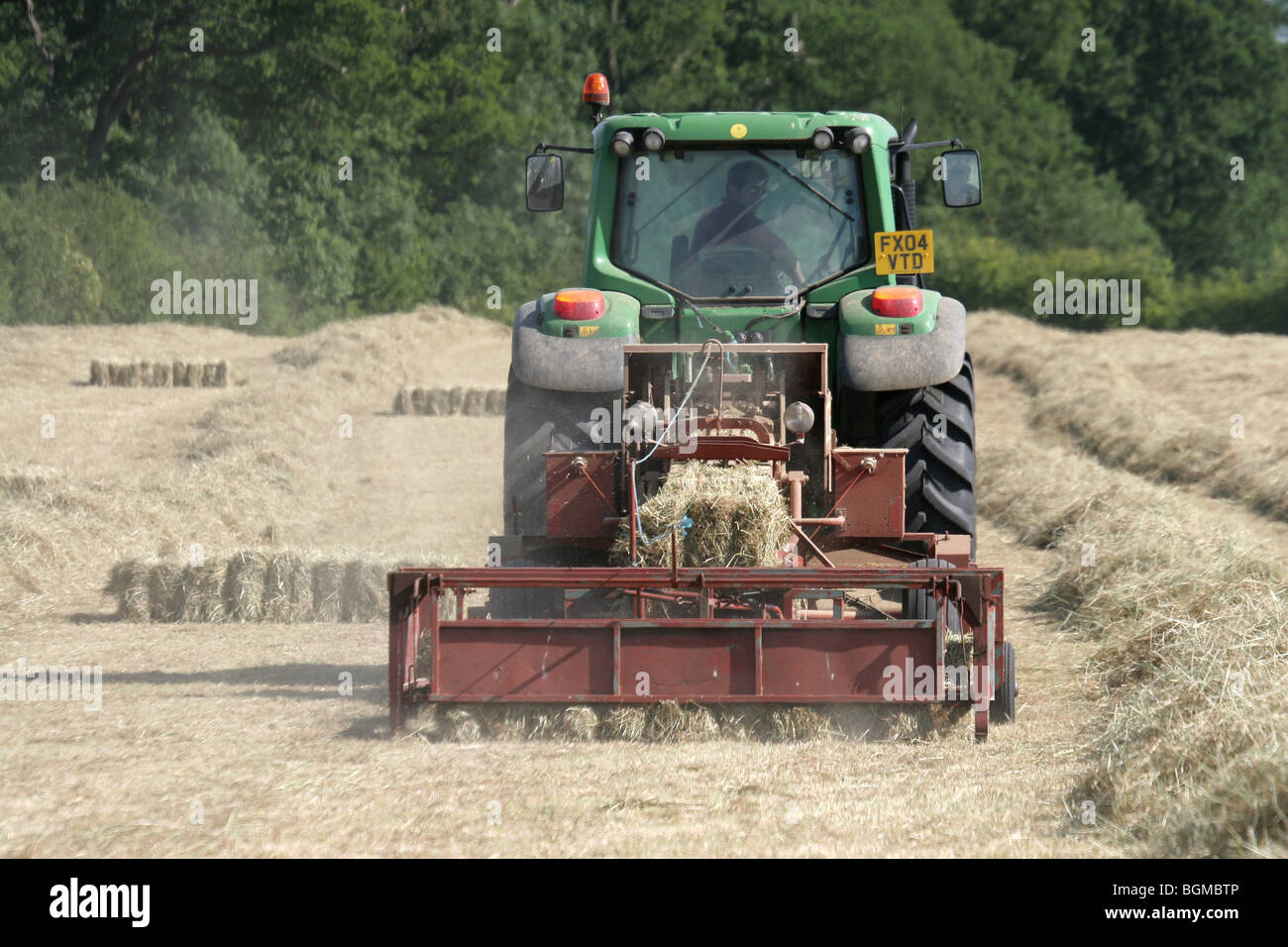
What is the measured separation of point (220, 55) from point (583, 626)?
34357 mm

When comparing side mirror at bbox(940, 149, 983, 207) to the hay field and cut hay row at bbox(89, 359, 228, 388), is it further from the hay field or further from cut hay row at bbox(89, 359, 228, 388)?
cut hay row at bbox(89, 359, 228, 388)

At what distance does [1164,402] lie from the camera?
19.5 meters

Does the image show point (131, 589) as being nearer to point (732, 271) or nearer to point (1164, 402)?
point (732, 271)

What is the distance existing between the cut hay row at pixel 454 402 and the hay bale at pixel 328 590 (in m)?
10.7

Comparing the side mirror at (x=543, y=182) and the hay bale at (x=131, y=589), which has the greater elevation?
the side mirror at (x=543, y=182)

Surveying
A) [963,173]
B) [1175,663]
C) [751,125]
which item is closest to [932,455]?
[1175,663]

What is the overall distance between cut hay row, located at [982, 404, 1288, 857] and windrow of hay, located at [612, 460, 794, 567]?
1.50 meters

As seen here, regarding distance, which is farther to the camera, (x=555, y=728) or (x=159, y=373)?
(x=159, y=373)

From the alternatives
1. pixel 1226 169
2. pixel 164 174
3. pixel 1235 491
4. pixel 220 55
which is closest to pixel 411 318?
pixel 164 174

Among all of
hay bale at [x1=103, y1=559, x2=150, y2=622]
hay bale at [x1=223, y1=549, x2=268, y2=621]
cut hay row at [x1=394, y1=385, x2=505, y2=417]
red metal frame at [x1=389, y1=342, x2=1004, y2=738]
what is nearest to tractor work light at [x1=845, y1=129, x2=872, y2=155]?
red metal frame at [x1=389, y1=342, x2=1004, y2=738]

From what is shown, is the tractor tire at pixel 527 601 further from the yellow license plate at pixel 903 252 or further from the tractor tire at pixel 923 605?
the yellow license plate at pixel 903 252

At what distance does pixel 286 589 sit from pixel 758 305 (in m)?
3.56

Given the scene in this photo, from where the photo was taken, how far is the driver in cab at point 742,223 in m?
7.98

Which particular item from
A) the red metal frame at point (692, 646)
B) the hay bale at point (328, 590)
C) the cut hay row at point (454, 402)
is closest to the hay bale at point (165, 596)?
the hay bale at point (328, 590)
